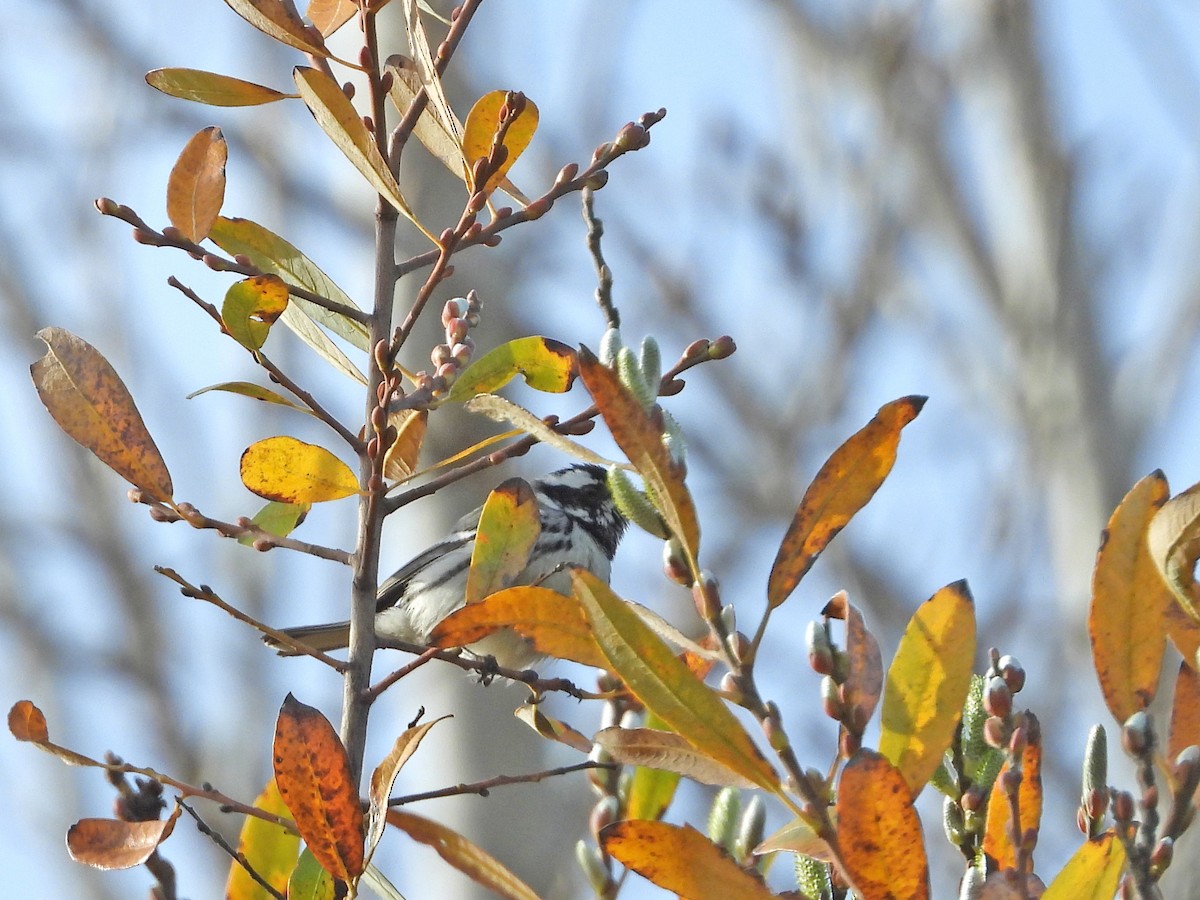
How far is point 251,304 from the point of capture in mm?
1324

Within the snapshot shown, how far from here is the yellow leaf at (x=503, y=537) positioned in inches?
54.1

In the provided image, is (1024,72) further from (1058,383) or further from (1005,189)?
(1058,383)

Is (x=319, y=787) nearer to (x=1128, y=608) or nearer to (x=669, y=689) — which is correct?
(x=669, y=689)

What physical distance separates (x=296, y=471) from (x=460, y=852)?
40 cm

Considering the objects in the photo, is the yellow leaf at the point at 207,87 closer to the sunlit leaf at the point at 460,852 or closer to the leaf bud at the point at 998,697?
the sunlit leaf at the point at 460,852

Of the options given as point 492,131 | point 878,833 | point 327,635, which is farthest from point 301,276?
point 327,635

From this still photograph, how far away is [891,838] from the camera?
0.91 m

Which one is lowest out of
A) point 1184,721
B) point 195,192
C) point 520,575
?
point 1184,721

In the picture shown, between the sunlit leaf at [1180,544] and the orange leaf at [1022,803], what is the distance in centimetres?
14

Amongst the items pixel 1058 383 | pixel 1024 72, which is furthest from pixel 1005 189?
pixel 1058 383

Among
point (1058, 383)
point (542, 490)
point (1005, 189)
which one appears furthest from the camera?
point (1005, 189)

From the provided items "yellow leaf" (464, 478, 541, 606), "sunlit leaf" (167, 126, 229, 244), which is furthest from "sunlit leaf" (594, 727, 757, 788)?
"sunlit leaf" (167, 126, 229, 244)

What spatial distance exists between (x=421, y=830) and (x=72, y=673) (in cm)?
717

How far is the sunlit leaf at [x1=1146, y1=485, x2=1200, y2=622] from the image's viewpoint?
3.25ft
